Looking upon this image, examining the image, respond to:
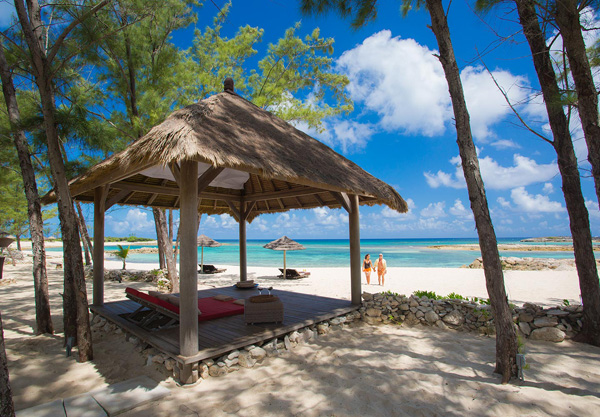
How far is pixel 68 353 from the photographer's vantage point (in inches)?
165

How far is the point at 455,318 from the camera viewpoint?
18.0ft

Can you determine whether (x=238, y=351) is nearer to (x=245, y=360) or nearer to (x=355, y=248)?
(x=245, y=360)

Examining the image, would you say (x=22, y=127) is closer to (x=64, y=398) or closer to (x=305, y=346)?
(x=64, y=398)

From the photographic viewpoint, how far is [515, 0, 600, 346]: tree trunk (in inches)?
179

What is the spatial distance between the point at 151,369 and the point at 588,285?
20.4ft

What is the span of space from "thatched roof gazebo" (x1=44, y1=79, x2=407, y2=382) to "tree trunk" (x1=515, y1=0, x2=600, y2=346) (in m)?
2.66

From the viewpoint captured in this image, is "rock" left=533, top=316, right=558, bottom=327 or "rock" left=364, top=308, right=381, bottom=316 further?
"rock" left=364, top=308, right=381, bottom=316

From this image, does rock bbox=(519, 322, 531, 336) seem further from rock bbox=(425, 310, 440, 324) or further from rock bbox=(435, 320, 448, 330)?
rock bbox=(425, 310, 440, 324)

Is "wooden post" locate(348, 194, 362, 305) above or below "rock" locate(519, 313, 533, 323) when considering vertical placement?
above

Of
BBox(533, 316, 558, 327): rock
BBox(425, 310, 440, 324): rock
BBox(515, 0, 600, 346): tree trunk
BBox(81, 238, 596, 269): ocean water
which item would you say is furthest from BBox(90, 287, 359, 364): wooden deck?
BBox(81, 238, 596, 269): ocean water

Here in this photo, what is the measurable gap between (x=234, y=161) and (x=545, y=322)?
17.3ft

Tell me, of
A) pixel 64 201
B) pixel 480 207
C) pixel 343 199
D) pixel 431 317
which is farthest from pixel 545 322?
pixel 64 201

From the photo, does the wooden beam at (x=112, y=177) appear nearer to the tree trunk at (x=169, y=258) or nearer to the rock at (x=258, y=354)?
the rock at (x=258, y=354)

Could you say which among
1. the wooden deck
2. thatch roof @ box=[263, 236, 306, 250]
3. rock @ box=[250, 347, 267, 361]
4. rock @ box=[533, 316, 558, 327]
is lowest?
rock @ box=[250, 347, 267, 361]
